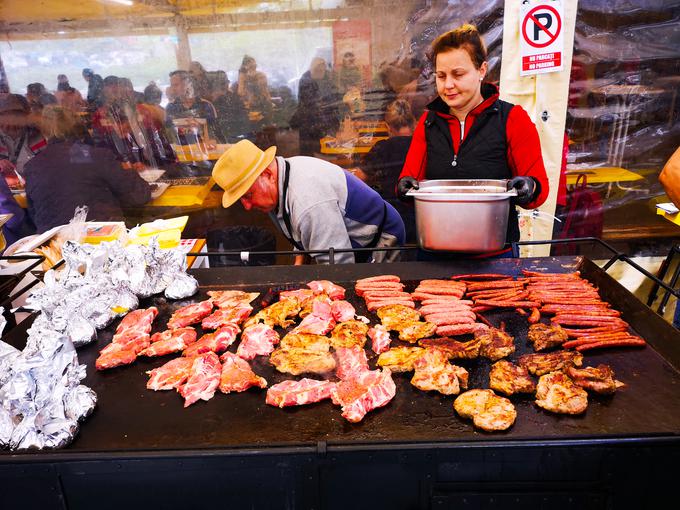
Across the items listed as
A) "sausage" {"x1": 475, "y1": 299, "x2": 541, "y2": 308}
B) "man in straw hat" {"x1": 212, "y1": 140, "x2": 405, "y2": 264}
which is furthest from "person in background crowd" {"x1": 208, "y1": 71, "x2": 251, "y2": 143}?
"sausage" {"x1": 475, "y1": 299, "x2": 541, "y2": 308}

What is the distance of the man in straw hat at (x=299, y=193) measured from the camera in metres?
3.52

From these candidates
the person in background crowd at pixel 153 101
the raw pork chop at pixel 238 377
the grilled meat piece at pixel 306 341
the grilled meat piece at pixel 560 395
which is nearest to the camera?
the grilled meat piece at pixel 560 395

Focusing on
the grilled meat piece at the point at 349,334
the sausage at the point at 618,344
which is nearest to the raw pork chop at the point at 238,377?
the grilled meat piece at the point at 349,334

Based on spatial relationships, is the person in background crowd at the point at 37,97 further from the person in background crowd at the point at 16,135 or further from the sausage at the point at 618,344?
the sausage at the point at 618,344

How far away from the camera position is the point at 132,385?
244 cm

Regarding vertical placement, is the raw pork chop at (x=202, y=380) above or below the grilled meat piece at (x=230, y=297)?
below

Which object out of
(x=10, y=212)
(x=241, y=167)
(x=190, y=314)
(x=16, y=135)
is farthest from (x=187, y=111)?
(x=190, y=314)

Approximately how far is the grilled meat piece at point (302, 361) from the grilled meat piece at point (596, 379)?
1195 mm

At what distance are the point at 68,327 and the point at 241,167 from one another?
1.59 m

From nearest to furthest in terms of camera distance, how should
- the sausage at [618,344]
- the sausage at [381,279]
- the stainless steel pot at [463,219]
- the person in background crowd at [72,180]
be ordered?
the sausage at [618,344] → the stainless steel pot at [463,219] → the sausage at [381,279] → the person in background crowd at [72,180]

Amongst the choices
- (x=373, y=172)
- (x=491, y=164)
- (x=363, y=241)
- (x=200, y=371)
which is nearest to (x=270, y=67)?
(x=373, y=172)

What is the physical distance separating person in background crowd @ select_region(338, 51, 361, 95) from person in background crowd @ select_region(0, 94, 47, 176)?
151 inches

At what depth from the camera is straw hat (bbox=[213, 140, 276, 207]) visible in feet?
11.5

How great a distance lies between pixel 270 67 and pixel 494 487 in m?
5.26
